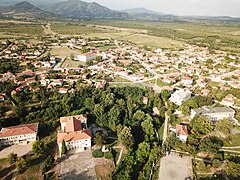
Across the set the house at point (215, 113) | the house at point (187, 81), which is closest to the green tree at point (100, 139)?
the house at point (215, 113)

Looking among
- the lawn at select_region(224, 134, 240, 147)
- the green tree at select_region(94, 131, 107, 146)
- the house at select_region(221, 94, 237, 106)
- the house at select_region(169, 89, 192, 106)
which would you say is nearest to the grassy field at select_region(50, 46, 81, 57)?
the house at select_region(169, 89, 192, 106)

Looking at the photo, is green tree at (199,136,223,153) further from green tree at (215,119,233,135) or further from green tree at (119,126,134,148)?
green tree at (119,126,134,148)

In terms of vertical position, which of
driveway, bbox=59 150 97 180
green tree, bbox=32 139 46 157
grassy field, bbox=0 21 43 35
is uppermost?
grassy field, bbox=0 21 43 35

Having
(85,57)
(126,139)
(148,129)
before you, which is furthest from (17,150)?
(85,57)

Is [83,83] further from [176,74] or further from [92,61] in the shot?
[176,74]

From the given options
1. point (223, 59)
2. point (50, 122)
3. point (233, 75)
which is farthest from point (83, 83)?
point (223, 59)

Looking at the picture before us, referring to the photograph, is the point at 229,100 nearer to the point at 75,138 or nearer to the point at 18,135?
the point at 75,138
